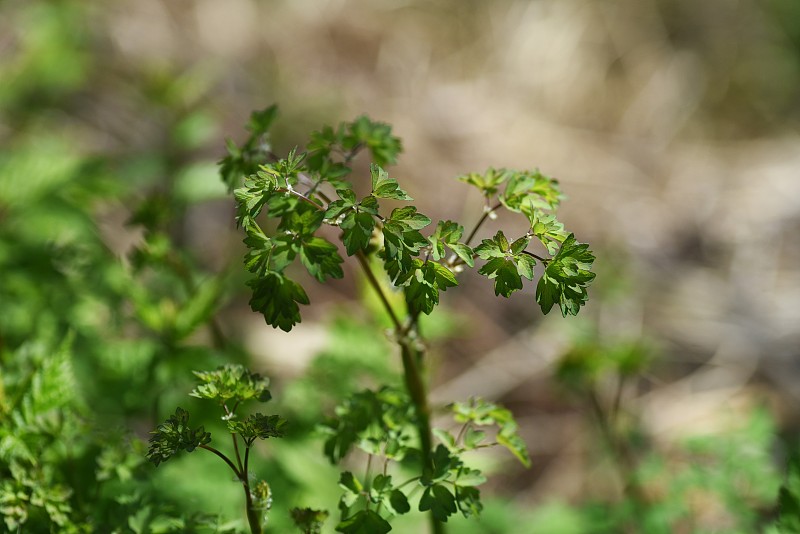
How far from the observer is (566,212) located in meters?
4.54

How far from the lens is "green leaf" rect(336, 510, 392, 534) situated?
1.35 metres

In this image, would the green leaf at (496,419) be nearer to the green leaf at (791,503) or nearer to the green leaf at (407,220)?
the green leaf at (407,220)

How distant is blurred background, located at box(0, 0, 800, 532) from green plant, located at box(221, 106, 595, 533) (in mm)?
702

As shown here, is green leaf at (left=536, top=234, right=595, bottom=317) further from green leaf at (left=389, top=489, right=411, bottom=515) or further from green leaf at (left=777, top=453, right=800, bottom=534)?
green leaf at (left=777, top=453, right=800, bottom=534)

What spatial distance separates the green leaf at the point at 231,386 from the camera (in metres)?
1.32

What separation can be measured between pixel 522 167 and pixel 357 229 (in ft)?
12.2

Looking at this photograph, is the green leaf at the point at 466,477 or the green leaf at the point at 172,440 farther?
the green leaf at the point at 466,477

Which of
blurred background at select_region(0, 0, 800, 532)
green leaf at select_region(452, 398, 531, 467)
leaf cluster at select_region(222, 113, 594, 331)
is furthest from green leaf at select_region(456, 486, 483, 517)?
blurred background at select_region(0, 0, 800, 532)

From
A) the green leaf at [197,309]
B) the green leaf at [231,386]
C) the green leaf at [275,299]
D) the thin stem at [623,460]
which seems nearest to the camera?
the green leaf at [275,299]

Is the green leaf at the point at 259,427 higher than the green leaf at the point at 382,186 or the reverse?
the reverse

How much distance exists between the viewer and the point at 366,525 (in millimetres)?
1352

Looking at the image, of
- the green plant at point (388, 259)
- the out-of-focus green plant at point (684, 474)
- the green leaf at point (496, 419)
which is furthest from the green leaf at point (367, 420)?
the out-of-focus green plant at point (684, 474)

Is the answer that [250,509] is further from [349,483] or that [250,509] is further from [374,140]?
[374,140]

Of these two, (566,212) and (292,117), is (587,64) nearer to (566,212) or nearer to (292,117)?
(566,212)
